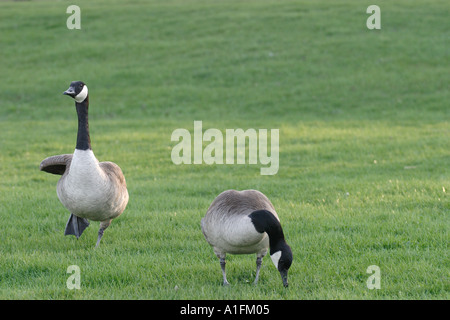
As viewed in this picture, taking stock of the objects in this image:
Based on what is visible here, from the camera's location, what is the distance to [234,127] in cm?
2148

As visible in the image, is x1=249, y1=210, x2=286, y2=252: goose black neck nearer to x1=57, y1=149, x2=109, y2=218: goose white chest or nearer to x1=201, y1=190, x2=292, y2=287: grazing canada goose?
x1=201, y1=190, x2=292, y2=287: grazing canada goose

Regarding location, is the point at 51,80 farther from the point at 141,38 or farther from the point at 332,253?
the point at 332,253

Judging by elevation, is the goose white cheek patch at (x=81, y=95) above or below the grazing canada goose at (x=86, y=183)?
above

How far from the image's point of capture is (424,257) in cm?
764

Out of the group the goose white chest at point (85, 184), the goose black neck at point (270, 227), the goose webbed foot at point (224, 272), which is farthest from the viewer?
the goose white chest at point (85, 184)

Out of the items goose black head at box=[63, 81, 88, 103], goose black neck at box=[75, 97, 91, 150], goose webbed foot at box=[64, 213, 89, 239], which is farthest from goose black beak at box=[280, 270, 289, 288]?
goose black head at box=[63, 81, 88, 103]

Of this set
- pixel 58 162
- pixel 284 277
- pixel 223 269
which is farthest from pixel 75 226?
pixel 284 277

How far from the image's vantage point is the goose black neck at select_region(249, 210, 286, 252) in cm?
617

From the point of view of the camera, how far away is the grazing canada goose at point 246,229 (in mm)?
6215

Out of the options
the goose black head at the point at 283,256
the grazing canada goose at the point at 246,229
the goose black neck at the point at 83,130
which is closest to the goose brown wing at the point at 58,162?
the goose black neck at the point at 83,130

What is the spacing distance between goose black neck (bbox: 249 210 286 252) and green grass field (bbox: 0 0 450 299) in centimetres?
76

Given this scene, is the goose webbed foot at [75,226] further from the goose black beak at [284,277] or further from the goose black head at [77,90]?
the goose black beak at [284,277]

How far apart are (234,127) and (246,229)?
15323mm

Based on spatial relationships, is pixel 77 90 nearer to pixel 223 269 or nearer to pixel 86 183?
pixel 86 183
